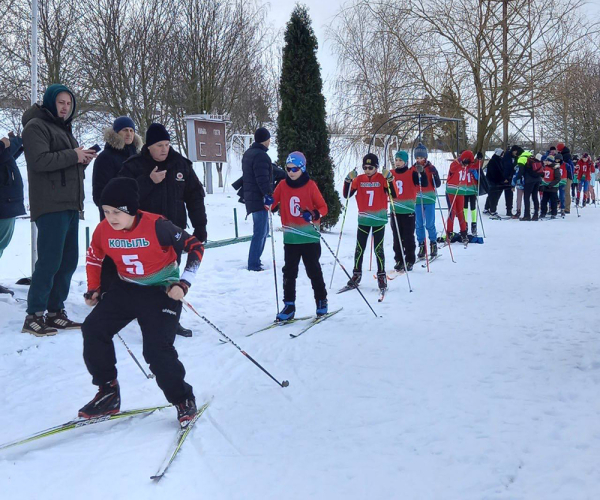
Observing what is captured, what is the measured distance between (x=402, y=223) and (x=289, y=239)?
10.6ft

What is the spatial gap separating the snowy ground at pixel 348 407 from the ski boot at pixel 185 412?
3.3 inches

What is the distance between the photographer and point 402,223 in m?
9.04

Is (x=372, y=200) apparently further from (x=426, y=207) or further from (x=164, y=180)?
(x=164, y=180)

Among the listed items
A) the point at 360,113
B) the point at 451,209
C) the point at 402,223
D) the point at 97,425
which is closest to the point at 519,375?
the point at 97,425

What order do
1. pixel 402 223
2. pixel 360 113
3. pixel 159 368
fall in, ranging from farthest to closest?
1. pixel 360 113
2. pixel 402 223
3. pixel 159 368

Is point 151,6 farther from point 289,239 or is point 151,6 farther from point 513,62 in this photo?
point 289,239

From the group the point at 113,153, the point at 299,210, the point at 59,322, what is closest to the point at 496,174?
the point at 299,210

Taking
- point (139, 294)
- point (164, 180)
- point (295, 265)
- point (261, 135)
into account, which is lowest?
point (295, 265)

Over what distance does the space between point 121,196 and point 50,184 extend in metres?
1.78

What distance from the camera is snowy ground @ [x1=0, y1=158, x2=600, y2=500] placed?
2.92 metres

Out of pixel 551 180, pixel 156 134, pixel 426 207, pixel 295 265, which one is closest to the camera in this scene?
pixel 156 134

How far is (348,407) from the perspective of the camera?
12.8ft

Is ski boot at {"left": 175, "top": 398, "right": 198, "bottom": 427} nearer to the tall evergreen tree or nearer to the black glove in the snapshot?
the black glove

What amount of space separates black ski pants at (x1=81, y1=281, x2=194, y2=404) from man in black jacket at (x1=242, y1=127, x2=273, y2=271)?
4.83m
